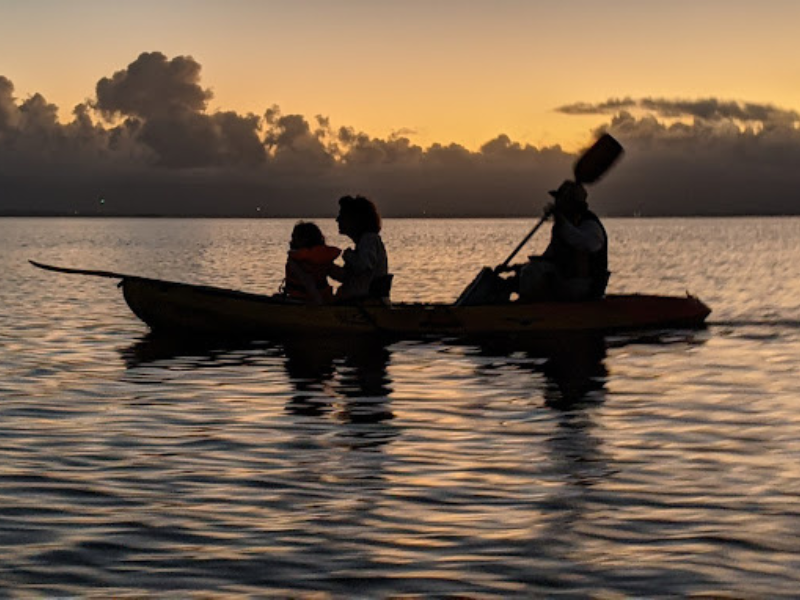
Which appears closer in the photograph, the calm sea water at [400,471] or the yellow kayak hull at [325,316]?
the calm sea water at [400,471]

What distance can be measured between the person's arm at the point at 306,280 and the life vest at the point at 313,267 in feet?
0.10

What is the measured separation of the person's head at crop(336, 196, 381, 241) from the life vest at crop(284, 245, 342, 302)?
1.11 feet

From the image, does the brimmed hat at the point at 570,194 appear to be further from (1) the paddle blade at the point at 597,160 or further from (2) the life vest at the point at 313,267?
(2) the life vest at the point at 313,267

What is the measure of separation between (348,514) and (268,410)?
15.9 ft

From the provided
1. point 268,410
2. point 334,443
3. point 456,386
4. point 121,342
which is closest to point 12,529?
point 334,443

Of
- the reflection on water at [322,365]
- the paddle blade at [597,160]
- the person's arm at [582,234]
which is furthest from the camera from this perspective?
the paddle blade at [597,160]

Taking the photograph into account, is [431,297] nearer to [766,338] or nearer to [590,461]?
[766,338]

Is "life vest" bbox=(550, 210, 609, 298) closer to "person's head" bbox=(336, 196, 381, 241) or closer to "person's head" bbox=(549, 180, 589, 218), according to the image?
"person's head" bbox=(549, 180, 589, 218)

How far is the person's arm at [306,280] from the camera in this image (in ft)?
57.8

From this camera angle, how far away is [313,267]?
17.5 meters

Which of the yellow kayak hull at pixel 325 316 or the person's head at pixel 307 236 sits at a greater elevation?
the person's head at pixel 307 236

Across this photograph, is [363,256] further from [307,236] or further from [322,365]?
[322,365]

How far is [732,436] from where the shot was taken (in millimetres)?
10508

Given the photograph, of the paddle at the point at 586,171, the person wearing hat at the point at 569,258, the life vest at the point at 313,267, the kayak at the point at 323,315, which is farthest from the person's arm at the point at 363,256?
the person wearing hat at the point at 569,258
